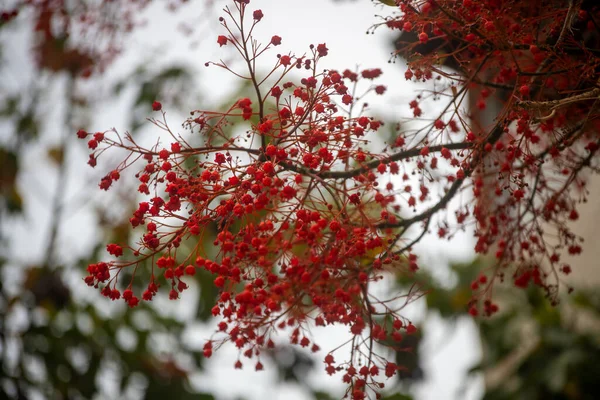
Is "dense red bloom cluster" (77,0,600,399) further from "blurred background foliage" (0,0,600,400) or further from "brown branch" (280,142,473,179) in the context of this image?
"blurred background foliage" (0,0,600,400)

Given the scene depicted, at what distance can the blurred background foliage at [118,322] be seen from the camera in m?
2.34

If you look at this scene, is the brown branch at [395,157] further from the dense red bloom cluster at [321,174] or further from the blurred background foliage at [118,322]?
the blurred background foliage at [118,322]

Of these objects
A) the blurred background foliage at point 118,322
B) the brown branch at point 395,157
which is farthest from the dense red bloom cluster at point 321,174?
the blurred background foliage at point 118,322

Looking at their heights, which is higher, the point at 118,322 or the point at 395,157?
the point at 118,322

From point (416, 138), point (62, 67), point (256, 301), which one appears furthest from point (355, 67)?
point (62, 67)

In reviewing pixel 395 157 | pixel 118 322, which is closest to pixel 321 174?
pixel 395 157

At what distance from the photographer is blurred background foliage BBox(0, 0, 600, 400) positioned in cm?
234

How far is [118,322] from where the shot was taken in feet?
8.36

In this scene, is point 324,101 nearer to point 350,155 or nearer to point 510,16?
point 350,155

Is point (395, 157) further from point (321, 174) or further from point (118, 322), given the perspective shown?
point (118, 322)

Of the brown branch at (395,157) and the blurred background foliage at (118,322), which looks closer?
the brown branch at (395,157)

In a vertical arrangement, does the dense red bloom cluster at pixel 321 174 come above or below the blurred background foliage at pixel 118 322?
below

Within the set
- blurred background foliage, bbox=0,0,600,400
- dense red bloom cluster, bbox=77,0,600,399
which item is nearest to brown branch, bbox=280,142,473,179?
dense red bloom cluster, bbox=77,0,600,399

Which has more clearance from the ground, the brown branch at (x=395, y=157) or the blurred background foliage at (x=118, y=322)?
the blurred background foliage at (x=118, y=322)
